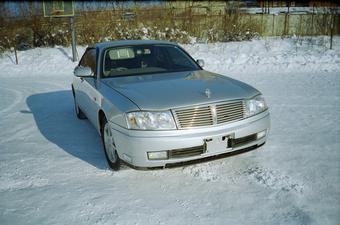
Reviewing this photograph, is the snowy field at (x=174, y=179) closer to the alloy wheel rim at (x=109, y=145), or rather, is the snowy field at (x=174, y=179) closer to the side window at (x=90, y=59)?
→ the alloy wheel rim at (x=109, y=145)

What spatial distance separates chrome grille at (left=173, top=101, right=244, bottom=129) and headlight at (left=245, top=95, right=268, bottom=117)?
0.17 metres

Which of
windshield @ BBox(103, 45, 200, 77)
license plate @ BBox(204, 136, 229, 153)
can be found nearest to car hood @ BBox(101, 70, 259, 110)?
windshield @ BBox(103, 45, 200, 77)

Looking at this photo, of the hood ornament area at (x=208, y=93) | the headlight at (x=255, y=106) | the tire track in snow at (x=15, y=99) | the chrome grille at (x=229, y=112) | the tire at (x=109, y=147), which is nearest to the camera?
the chrome grille at (x=229, y=112)

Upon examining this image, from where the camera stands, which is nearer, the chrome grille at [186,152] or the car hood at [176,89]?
the chrome grille at [186,152]

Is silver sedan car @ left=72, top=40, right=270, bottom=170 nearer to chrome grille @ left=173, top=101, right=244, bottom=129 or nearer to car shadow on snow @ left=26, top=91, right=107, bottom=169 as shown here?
chrome grille @ left=173, top=101, right=244, bottom=129

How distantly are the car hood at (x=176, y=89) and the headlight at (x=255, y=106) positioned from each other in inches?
2.6

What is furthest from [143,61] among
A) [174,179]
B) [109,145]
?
[174,179]

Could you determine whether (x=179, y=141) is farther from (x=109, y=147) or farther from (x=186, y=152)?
(x=109, y=147)

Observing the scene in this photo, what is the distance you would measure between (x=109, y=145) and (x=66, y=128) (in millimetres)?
2002

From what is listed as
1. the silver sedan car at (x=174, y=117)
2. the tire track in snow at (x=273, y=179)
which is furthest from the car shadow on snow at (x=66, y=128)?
the tire track in snow at (x=273, y=179)

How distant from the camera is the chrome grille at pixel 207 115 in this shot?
127 inches

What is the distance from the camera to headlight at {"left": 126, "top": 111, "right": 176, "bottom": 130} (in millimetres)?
3203

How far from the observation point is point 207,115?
10.8ft

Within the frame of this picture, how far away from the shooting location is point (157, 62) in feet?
15.4
